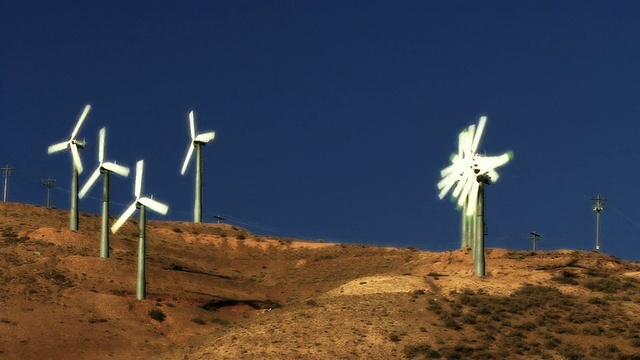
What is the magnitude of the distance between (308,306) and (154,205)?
17.3 meters

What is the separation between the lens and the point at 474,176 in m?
104

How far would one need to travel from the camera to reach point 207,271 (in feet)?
407

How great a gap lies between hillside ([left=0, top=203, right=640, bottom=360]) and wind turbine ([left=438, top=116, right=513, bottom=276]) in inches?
149

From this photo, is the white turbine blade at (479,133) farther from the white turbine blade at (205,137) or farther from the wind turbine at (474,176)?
the white turbine blade at (205,137)

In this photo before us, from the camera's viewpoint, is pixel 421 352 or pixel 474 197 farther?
pixel 474 197

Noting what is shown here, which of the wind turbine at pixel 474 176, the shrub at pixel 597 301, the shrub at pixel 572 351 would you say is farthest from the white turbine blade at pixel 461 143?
the shrub at pixel 572 351

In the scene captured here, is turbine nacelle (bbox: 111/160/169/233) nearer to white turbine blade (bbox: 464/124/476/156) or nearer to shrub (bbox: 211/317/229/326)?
shrub (bbox: 211/317/229/326)

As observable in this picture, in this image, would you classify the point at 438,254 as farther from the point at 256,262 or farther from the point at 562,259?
the point at 256,262

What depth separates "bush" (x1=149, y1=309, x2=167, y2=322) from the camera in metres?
99.8

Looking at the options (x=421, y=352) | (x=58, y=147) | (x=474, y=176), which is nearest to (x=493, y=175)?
(x=474, y=176)

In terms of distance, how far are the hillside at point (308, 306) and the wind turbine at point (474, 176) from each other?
379 centimetres

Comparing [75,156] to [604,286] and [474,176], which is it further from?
[604,286]

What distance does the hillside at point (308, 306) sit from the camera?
8719cm

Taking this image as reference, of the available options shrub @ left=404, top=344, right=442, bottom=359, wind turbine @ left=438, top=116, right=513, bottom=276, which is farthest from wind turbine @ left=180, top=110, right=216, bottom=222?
shrub @ left=404, top=344, right=442, bottom=359
